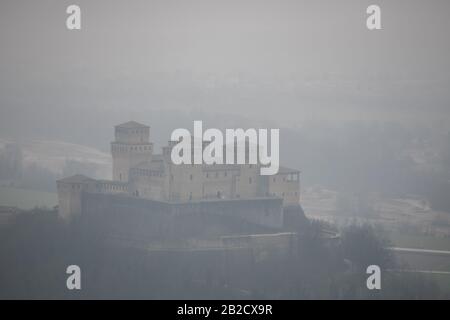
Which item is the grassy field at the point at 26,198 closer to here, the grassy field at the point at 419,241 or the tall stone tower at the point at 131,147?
the tall stone tower at the point at 131,147

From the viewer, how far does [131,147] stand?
187 ft

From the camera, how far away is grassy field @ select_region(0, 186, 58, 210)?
65.4 meters

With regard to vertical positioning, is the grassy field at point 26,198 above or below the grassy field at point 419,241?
above

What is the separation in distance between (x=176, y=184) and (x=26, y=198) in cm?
1365

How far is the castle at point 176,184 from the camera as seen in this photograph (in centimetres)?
5519

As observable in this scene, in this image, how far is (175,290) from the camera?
54438mm

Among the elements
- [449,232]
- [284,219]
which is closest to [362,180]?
[449,232]

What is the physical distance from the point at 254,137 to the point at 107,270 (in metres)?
18.5

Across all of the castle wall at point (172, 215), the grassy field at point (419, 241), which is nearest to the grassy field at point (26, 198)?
the castle wall at point (172, 215)

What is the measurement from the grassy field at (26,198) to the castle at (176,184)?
7699mm

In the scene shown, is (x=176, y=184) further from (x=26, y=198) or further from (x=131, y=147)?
(x=26, y=198)

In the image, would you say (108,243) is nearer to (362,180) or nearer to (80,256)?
(80,256)

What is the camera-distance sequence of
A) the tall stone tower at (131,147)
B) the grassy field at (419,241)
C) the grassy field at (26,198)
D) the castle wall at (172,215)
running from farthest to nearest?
the grassy field at (26,198) < the grassy field at (419,241) < the tall stone tower at (131,147) < the castle wall at (172,215)

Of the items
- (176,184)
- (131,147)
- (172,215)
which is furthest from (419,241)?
(172,215)
